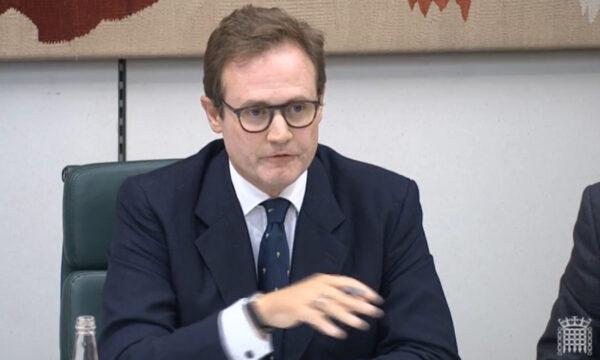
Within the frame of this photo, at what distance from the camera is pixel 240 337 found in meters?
2.05

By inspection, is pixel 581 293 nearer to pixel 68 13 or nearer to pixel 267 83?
pixel 267 83

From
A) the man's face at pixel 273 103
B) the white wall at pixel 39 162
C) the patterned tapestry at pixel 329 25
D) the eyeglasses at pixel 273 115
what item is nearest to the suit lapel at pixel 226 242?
the man's face at pixel 273 103

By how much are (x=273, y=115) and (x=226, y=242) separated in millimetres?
304

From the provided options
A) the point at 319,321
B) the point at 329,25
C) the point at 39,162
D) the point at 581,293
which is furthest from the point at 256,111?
the point at 39,162

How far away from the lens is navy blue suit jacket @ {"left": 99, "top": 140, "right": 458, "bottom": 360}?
2318 millimetres

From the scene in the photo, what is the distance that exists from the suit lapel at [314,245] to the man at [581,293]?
1.48 ft

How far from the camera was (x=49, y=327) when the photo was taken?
3.60 meters

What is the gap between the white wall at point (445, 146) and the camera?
3564 mm

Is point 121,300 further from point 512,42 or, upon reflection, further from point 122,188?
point 512,42

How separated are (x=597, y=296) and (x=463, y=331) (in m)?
1.48

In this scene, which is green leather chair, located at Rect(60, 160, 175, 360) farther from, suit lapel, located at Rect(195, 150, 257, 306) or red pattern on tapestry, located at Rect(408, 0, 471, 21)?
red pattern on tapestry, located at Rect(408, 0, 471, 21)

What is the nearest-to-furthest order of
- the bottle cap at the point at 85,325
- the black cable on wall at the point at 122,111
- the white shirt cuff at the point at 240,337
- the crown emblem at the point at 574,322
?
the bottle cap at the point at 85,325
the white shirt cuff at the point at 240,337
the crown emblem at the point at 574,322
the black cable on wall at the point at 122,111

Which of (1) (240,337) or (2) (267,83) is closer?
(1) (240,337)

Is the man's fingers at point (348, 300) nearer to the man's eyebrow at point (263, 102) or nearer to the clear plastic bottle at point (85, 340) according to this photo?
the clear plastic bottle at point (85, 340)
